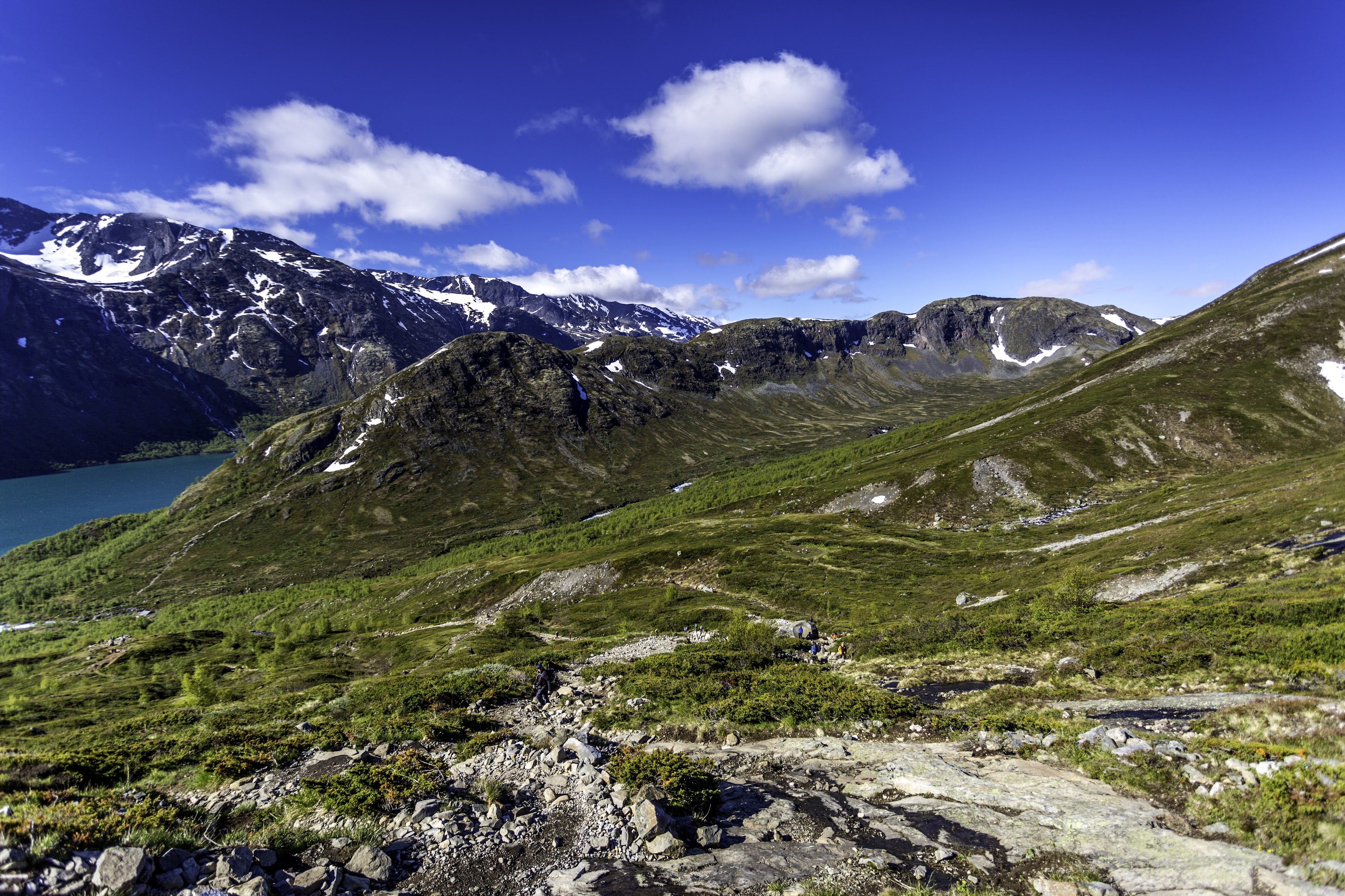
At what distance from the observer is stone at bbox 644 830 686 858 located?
12.7 metres

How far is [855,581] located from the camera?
6762cm

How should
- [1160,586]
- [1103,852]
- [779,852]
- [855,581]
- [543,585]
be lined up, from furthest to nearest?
[543,585] < [855,581] < [1160,586] < [779,852] < [1103,852]

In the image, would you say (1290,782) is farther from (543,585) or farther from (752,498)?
(752,498)

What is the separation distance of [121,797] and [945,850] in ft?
75.8

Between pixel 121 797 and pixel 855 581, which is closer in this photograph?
pixel 121 797

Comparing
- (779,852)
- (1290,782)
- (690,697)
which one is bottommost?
(690,697)

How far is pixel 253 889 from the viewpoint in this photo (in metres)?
10.1

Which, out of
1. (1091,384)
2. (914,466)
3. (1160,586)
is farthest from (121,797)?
(1091,384)

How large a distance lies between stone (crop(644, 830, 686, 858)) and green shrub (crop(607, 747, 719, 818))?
3.66ft

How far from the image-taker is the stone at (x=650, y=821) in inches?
519

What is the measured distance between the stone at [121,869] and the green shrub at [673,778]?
1033 cm

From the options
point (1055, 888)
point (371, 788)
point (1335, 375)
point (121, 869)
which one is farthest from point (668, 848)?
point (1335, 375)

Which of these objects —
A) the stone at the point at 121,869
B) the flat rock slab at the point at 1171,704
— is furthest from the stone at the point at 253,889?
the flat rock slab at the point at 1171,704

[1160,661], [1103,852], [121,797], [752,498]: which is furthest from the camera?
[752,498]
